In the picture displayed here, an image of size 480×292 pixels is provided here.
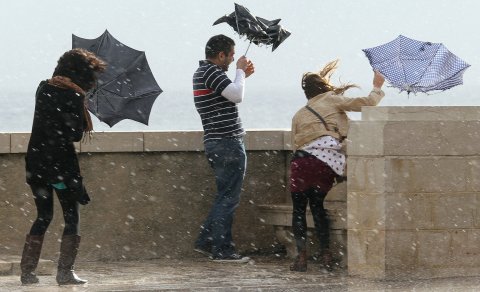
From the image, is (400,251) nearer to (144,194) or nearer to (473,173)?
(473,173)

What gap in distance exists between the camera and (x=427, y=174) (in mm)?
10391

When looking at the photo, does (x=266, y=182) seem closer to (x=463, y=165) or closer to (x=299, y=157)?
(x=299, y=157)

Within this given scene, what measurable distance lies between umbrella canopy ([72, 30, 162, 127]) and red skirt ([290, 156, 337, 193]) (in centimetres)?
221

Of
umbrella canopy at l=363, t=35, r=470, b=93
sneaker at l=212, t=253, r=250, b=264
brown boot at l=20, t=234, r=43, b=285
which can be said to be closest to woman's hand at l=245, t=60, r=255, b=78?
sneaker at l=212, t=253, r=250, b=264

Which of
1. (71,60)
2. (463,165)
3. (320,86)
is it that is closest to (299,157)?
(320,86)

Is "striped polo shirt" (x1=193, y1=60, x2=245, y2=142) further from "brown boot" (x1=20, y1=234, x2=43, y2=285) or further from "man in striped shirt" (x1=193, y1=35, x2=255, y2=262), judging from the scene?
→ "brown boot" (x1=20, y1=234, x2=43, y2=285)

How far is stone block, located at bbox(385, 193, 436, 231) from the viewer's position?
34.0 feet

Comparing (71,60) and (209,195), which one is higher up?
(71,60)

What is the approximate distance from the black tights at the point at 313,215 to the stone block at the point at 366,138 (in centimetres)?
78

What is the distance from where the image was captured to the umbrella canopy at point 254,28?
11.8 metres

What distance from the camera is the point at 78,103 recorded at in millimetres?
9969

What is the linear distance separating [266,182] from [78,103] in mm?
3190

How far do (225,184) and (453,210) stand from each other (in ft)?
6.92

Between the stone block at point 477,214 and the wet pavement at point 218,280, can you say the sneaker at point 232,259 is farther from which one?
the stone block at point 477,214
